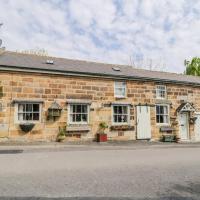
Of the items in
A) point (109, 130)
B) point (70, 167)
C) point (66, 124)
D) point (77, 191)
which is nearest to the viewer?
point (77, 191)

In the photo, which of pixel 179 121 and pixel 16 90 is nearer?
pixel 16 90

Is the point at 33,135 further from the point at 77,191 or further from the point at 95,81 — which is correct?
the point at 77,191

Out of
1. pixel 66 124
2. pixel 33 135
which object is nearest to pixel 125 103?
pixel 66 124

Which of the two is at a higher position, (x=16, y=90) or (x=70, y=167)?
(x=16, y=90)

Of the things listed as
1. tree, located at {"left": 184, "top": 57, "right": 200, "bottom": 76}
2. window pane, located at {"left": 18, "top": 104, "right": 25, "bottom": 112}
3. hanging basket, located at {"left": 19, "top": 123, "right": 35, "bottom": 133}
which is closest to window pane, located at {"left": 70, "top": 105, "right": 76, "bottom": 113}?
hanging basket, located at {"left": 19, "top": 123, "right": 35, "bottom": 133}

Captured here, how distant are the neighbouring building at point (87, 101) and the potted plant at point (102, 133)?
0.87 feet

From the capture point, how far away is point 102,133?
656 inches

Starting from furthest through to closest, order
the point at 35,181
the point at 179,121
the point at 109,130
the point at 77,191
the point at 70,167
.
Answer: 1. the point at 179,121
2. the point at 109,130
3. the point at 70,167
4. the point at 35,181
5. the point at 77,191

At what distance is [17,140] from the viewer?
1483cm

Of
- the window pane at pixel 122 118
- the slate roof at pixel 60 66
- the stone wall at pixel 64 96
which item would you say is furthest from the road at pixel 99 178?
Result: the window pane at pixel 122 118

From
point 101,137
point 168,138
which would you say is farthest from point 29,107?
point 168,138

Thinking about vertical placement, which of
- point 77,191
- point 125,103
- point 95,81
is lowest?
point 77,191

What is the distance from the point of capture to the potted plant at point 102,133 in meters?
16.5

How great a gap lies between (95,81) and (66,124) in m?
3.49
